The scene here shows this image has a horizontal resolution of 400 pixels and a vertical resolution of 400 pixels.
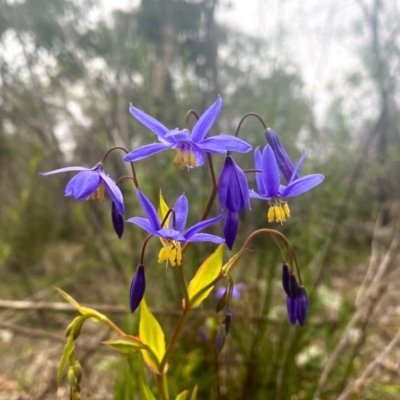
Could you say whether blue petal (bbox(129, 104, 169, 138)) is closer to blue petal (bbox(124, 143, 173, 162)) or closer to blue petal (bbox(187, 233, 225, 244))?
blue petal (bbox(124, 143, 173, 162))

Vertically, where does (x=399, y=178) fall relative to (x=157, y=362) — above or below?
above

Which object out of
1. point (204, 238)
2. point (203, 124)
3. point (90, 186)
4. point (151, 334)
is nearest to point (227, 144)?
point (203, 124)

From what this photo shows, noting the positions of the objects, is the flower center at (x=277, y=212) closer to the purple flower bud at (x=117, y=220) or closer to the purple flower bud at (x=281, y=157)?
the purple flower bud at (x=281, y=157)

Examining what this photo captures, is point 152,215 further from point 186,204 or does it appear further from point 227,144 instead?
point 227,144

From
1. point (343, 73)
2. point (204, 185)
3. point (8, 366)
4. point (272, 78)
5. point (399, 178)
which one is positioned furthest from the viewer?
point (399, 178)

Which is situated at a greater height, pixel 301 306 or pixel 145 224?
pixel 145 224

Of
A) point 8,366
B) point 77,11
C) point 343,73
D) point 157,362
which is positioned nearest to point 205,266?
point 157,362

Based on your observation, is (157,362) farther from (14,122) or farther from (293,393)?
(14,122)

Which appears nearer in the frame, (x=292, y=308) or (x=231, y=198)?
(x=231, y=198)
